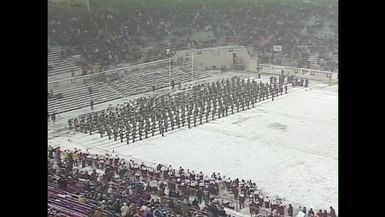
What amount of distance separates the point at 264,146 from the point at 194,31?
214cm

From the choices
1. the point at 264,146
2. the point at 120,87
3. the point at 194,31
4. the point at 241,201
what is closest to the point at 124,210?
the point at 241,201

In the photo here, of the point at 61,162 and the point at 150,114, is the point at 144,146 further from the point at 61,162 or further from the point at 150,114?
the point at 61,162

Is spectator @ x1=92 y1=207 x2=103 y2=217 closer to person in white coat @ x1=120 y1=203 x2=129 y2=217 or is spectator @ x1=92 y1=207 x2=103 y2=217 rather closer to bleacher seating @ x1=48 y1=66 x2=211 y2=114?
person in white coat @ x1=120 y1=203 x2=129 y2=217

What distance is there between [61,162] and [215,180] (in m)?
1.19

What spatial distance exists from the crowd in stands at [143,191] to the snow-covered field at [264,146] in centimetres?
19

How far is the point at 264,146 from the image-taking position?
15.2 ft

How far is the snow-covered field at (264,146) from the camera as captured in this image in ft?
12.4

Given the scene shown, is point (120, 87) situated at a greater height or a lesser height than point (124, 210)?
greater

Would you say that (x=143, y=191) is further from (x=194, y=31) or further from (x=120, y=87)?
(x=194, y=31)

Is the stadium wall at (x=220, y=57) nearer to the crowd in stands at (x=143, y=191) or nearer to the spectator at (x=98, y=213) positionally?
the crowd in stands at (x=143, y=191)

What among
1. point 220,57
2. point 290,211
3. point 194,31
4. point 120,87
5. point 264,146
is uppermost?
point 194,31

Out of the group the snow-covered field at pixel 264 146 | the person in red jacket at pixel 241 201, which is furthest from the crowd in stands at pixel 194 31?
the person in red jacket at pixel 241 201
